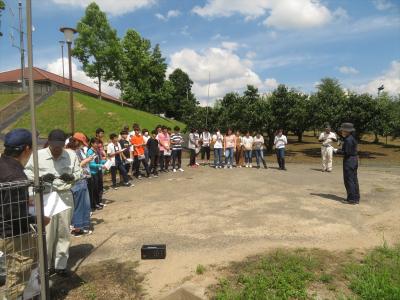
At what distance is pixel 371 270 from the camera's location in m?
4.19

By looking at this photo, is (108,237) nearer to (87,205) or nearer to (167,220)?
(87,205)

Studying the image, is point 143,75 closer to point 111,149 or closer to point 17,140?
point 111,149

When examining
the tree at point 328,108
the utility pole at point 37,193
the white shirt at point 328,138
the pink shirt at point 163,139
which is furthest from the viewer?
the tree at point 328,108

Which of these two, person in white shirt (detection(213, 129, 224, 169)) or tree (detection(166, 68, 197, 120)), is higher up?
tree (detection(166, 68, 197, 120))

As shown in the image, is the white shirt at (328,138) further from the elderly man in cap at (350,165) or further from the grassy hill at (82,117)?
the grassy hill at (82,117)

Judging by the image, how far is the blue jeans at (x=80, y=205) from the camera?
594 cm

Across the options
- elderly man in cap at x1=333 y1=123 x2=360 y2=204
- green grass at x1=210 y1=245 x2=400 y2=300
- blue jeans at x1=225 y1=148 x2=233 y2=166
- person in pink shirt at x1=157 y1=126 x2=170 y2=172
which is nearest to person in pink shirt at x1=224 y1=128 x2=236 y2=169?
blue jeans at x1=225 y1=148 x2=233 y2=166

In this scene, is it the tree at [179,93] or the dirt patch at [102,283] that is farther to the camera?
the tree at [179,93]

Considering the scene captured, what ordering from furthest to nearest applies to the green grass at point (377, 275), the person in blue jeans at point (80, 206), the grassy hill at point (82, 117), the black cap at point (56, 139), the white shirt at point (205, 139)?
the grassy hill at point (82, 117)
the white shirt at point (205, 139)
the person in blue jeans at point (80, 206)
the black cap at point (56, 139)
the green grass at point (377, 275)

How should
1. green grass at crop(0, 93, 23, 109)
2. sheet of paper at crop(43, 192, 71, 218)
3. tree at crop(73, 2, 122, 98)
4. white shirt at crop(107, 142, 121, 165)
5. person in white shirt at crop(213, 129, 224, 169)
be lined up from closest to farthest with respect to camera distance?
sheet of paper at crop(43, 192, 71, 218), white shirt at crop(107, 142, 121, 165), person in white shirt at crop(213, 129, 224, 169), green grass at crop(0, 93, 23, 109), tree at crop(73, 2, 122, 98)

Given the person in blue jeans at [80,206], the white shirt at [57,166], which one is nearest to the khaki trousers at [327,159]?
the person in blue jeans at [80,206]

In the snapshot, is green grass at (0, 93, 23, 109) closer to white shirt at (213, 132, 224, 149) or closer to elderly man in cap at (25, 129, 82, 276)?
white shirt at (213, 132, 224, 149)

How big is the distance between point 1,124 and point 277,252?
2879cm

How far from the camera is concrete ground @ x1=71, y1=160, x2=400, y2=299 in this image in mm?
4961
